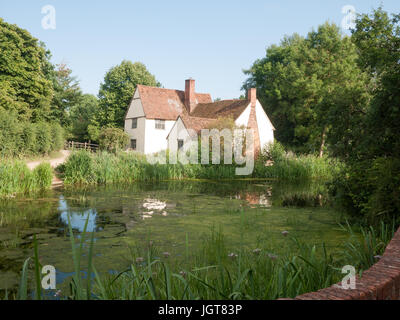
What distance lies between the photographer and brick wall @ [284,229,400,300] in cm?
242

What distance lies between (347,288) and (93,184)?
17081 mm

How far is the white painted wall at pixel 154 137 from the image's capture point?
3831cm

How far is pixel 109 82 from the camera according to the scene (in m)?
46.1

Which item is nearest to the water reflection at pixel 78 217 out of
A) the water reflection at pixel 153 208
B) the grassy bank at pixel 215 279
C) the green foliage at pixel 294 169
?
the water reflection at pixel 153 208

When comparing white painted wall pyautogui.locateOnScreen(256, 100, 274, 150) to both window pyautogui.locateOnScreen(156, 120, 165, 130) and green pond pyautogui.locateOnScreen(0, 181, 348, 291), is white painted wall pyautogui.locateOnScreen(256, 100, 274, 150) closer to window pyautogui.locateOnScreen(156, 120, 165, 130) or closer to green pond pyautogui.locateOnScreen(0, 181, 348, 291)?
window pyautogui.locateOnScreen(156, 120, 165, 130)

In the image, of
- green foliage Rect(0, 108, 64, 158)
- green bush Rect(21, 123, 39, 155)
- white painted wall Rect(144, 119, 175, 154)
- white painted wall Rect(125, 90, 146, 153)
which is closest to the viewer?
green foliage Rect(0, 108, 64, 158)

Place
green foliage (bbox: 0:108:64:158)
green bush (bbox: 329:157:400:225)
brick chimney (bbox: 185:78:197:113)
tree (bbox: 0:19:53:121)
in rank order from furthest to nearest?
brick chimney (bbox: 185:78:197:113) < tree (bbox: 0:19:53:121) < green foliage (bbox: 0:108:64:158) < green bush (bbox: 329:157:400:225)

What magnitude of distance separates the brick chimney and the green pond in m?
27.1

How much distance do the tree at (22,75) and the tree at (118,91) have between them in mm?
9109

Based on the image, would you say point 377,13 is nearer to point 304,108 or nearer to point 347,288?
point 347,288

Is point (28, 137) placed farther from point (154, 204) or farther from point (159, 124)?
point (154, 204)

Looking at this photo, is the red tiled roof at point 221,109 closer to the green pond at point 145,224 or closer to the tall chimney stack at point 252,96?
the tall chimney stack at point 252,96

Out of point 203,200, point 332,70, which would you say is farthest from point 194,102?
point 203,200

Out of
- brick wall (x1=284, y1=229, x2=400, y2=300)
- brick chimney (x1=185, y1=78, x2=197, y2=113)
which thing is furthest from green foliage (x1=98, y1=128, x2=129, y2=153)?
brick wall (x1=284, y1=229, x2=400, y2=300)
